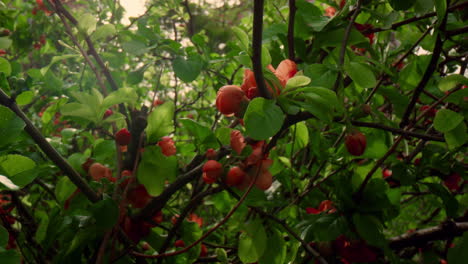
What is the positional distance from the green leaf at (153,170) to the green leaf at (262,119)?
0.24 m

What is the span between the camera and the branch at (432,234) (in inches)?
34.2

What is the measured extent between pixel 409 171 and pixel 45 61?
6.28 ft

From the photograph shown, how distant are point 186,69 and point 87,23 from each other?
0.25m

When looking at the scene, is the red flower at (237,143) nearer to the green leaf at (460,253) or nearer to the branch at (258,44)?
the branch at (258,44)

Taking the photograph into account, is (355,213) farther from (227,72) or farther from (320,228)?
(227,72)

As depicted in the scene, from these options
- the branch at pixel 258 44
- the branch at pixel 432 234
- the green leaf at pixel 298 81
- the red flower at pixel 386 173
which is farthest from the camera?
the red flower at pixel 386 173

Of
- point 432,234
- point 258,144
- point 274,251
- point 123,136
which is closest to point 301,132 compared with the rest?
point 258,144

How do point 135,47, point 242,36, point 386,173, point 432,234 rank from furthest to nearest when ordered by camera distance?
point 386,173, point 432,234, point 135,47, point 242,36

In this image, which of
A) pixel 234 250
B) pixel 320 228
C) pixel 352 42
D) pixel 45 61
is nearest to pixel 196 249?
pixel 234 250

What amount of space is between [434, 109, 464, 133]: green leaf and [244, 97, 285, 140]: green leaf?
1.27 feet

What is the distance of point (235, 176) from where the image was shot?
644mm

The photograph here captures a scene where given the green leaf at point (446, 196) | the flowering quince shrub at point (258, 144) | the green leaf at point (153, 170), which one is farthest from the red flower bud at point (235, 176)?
the green leaf at point (446, 196)

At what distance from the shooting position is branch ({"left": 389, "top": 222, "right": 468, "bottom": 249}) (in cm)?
87

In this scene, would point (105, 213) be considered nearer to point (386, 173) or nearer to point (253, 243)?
point (253, 243)
